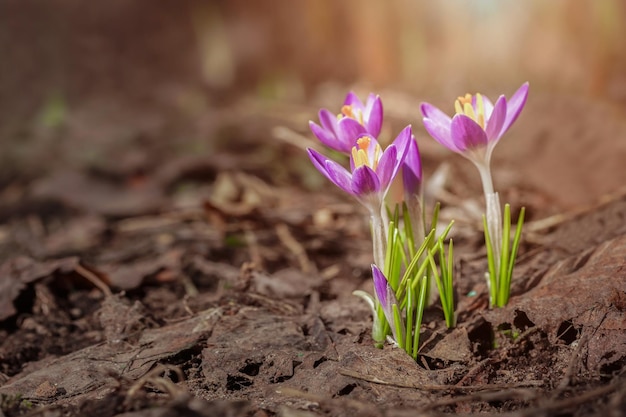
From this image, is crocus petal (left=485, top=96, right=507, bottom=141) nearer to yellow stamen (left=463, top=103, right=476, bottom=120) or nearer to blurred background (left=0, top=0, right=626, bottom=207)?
yellow stamen (left=463, top=103, right=476, bottom=120)

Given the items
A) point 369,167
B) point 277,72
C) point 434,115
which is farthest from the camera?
point 277,72

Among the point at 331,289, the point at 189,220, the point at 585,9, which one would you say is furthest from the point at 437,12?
the point at 331,289

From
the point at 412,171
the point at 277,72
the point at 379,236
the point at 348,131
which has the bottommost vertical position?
the point at 379,236

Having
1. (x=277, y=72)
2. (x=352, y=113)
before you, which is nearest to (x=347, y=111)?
(x=352, y=113)

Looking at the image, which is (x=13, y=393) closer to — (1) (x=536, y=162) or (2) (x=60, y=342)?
(2) (x=60, y=342)

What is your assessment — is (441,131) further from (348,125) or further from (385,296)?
(385,296)

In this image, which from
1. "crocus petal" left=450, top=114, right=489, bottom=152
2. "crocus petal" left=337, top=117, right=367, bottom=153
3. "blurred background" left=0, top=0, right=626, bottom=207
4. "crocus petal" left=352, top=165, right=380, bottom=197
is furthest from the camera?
"blurred background" left=0, top=0, right=626, bottom=207

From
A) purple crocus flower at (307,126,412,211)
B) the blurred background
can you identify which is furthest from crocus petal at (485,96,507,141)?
the blurred background
